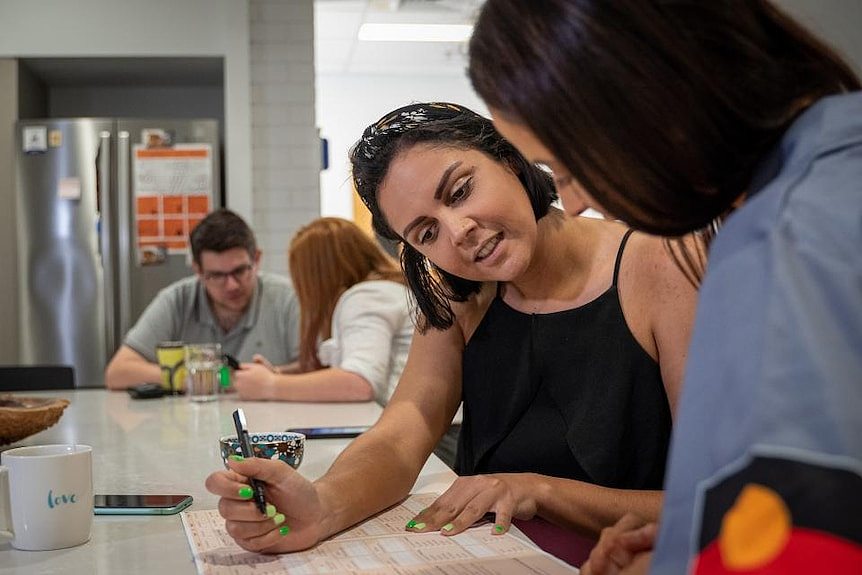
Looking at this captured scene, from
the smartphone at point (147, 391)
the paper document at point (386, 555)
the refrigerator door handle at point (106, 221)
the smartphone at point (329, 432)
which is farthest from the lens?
the refrigerator door handle at point (106, 221)

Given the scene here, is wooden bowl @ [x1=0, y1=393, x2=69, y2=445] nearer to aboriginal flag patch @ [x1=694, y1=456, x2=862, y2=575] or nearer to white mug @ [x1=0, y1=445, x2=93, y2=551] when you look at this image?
white mug @ [x1=0, y1=445, x2=93, y2=551]

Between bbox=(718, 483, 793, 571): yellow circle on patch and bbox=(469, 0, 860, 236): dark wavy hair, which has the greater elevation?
bbox=(469, 0, 860, 236): dark wavy hair

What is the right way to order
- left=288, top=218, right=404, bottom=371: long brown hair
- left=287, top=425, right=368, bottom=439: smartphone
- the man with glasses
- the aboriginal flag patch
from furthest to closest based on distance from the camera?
the man with glasses < left=288, top=218, right=404, bottom=371: long brown hair < left=287, top=425, right=368, bottom=439: smartphone < the aboriginal flag patch

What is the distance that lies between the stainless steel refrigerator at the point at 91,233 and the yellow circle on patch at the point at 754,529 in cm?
409

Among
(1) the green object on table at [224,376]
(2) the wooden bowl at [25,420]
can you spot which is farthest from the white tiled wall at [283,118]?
(2) the wooden bowl at [25,420]

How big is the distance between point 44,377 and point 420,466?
1.94m

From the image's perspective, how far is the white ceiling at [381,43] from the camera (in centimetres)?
538

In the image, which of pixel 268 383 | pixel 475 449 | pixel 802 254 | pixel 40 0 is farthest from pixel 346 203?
pixel 802 254

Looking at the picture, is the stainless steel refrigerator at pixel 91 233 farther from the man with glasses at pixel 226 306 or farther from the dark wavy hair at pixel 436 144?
the dark wavy hair at pixel 436 144

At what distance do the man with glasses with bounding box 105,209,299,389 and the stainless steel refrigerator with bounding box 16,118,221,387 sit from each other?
111cm

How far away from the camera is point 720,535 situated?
0.48 metres

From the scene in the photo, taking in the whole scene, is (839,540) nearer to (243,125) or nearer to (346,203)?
(243,125)

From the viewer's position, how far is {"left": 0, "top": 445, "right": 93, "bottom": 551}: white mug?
1025mm

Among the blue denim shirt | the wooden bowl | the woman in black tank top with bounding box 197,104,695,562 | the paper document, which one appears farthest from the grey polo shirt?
the blue denim shirt
